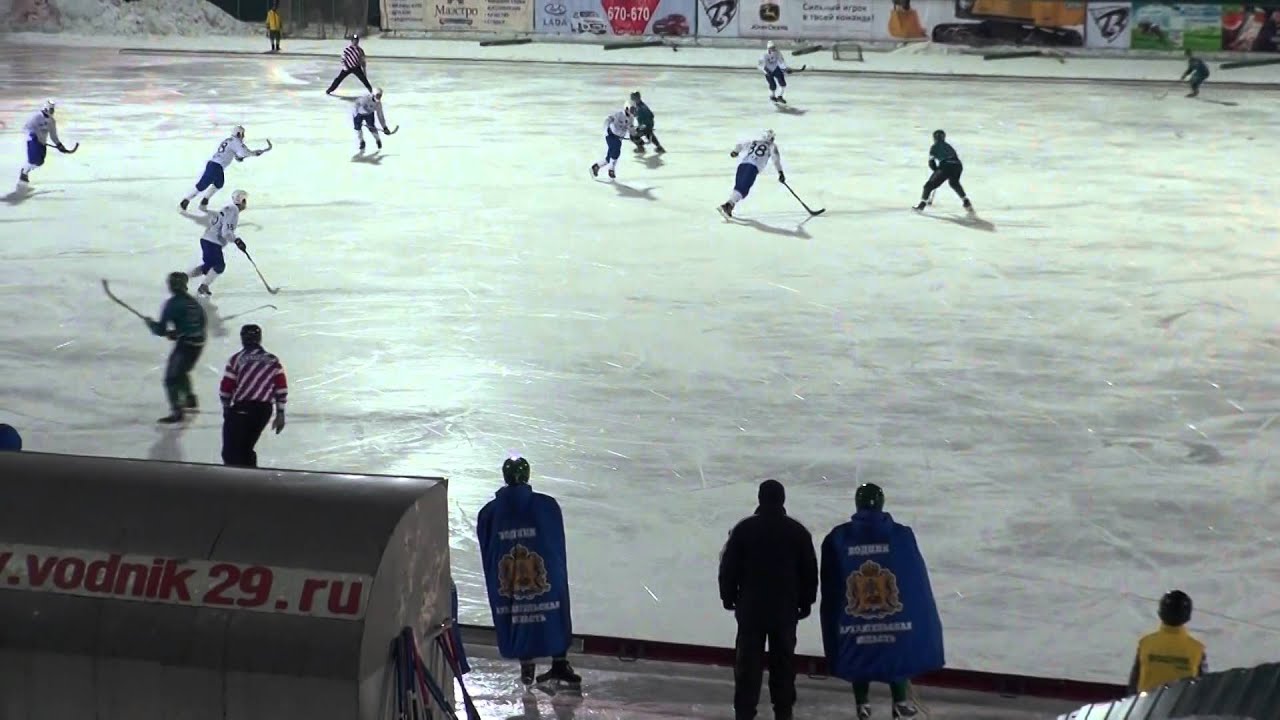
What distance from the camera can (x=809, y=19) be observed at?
33375mm

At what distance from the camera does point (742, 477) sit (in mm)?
9797

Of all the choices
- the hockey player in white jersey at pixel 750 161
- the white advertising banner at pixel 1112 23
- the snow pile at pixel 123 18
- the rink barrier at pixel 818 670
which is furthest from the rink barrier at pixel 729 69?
the rink barrier at pixel 818 670

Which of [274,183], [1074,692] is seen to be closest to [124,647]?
[1074,692]

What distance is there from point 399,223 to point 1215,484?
9787 mm

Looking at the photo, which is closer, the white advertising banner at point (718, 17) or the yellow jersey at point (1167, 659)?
the yellow jersey at point (1167, 659)

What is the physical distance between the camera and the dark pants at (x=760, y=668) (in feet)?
19.5

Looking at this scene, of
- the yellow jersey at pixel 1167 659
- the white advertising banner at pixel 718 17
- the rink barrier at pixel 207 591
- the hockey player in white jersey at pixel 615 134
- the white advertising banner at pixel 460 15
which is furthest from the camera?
the white advertising banner at pixel 460 15

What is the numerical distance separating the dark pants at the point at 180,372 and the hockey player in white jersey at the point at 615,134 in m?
8.54

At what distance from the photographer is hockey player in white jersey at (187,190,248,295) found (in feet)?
44.4

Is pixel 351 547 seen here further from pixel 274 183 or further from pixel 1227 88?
pixel 1227 88

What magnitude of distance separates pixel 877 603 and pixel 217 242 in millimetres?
9036

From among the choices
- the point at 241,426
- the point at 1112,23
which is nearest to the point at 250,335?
the point at 241,426

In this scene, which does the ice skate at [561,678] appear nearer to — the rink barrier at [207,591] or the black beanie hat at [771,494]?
the black beanie hat at [771,494]

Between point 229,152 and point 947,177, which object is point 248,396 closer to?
point 229,152
